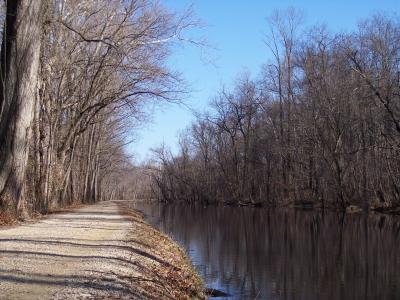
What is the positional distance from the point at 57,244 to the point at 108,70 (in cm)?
1919

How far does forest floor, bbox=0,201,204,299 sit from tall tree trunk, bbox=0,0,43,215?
5.31 ft

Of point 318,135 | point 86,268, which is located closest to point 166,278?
point 86,268

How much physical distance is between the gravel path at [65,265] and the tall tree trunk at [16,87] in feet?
6.28

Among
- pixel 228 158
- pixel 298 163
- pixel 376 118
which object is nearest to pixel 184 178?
pixel 228 158

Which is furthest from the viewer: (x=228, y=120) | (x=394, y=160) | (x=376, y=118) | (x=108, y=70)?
(x=228, y=120)

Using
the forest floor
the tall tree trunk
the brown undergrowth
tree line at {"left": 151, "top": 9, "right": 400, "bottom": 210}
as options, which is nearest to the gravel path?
the forest floor

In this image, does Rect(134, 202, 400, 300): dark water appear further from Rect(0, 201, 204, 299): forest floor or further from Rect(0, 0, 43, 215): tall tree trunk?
Rect(0, 0, 43, 215): tall tree trunk

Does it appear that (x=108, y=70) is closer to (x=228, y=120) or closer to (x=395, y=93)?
(x=395, y=93)

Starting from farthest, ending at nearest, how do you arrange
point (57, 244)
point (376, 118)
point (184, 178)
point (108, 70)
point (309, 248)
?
point (184, 178), point (376, 118), point (108, 70), point (309, 248), point (57, 244)

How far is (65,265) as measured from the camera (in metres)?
8.86

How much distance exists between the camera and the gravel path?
22.7 feet

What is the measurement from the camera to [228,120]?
73688 mm

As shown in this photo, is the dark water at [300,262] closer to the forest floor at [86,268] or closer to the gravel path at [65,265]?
the forest floor at [86,268]

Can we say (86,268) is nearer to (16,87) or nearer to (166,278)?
(166,278)
